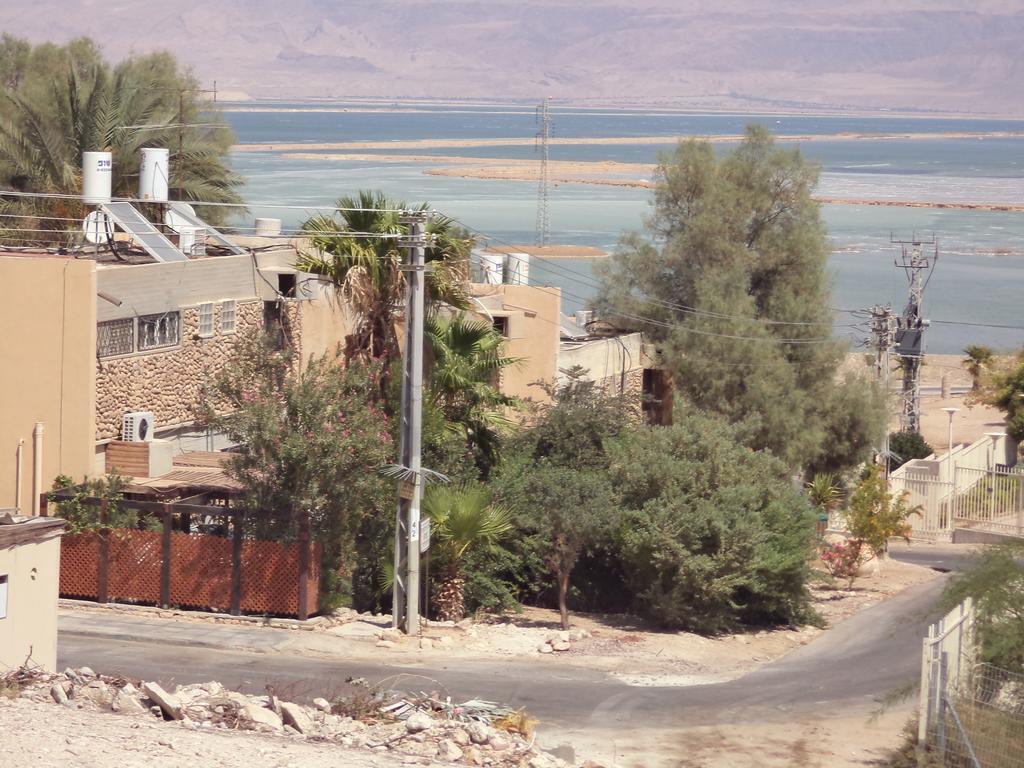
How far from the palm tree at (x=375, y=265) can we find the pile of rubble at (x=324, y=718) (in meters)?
9.33

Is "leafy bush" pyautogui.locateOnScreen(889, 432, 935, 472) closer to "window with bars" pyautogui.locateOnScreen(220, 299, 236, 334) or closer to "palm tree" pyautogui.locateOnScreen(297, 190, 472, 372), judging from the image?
"window with bars" pyautogui.locateOnScreen(220, 299, 236, 334)

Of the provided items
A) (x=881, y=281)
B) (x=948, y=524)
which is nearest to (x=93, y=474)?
(x=948, y=524)

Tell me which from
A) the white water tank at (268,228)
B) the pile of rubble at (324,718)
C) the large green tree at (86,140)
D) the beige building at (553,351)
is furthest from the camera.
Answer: the large green tree at (86,140)

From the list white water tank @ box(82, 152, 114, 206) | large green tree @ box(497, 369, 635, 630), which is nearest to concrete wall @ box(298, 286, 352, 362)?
large green tree @ box(497, 369, 635, 630)

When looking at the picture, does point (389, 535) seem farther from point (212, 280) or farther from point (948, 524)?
point (948, 524)

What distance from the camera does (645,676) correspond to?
2069cm

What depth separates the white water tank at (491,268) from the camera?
1423 inches

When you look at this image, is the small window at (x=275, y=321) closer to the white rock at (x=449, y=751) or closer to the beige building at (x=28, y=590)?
the beige building at (x=28, y=590)

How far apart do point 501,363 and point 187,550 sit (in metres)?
5.93

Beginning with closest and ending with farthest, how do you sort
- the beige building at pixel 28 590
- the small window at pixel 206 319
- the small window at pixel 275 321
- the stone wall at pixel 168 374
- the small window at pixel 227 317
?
1. the beige building at pixel 28 590
2. the stone wall at pixel 168 374
3. the small window at pixel 206 319
4. the small window at pixel 227 317
5. the small window at pixel 275 321

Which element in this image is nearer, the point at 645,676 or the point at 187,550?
the point at 645,676

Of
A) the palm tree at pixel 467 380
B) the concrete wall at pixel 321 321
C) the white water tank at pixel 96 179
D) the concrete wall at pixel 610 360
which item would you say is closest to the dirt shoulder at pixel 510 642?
the palm tree at pixel 467 380

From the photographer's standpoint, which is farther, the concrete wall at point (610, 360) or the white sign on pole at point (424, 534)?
the concrete wall at point (610, 360)

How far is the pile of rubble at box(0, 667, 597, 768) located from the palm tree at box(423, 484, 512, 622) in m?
6.79
